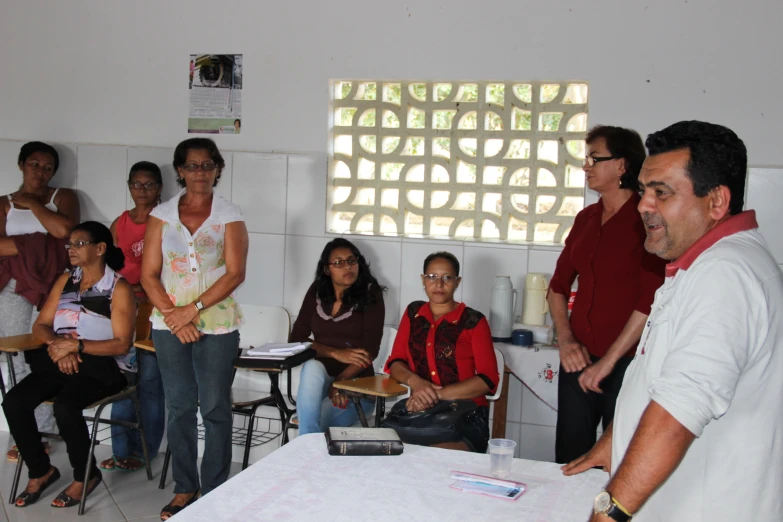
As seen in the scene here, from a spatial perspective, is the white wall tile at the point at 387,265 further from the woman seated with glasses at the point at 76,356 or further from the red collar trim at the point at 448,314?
the woman seated with glasses at the point at 76,356

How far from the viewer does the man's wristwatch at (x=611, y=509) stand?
4.20ft

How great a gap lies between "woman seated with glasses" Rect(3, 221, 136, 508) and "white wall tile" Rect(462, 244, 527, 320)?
5.02 ft

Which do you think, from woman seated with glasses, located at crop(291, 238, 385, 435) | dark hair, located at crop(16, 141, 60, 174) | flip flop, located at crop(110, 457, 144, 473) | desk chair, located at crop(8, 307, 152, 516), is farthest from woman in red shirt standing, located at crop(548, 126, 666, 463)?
dark hair, located at crop(16, 141, 60, 174)

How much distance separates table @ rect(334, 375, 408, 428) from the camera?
3043 mm

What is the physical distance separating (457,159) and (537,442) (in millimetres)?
1392

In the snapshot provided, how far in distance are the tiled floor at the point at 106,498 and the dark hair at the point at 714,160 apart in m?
2.70

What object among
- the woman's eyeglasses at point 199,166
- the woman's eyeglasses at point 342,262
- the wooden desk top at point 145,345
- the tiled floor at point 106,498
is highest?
the woman's eyeglasses at point 199,166

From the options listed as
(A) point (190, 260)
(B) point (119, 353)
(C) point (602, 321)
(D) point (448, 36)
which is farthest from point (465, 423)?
(D) point (448, 36)

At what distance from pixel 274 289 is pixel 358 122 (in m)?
0.95

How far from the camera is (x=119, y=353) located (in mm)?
3344

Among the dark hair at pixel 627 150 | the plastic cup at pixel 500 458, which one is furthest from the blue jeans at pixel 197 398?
the dark hair at pixel 627 150

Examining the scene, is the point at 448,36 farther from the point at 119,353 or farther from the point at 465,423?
the point at 119,353

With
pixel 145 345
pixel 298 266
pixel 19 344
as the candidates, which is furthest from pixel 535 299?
pixel 19 344

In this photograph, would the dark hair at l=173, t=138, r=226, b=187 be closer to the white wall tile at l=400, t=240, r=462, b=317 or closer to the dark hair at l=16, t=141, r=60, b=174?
the white wall tile at l=400, t=240, r=462, b=317
